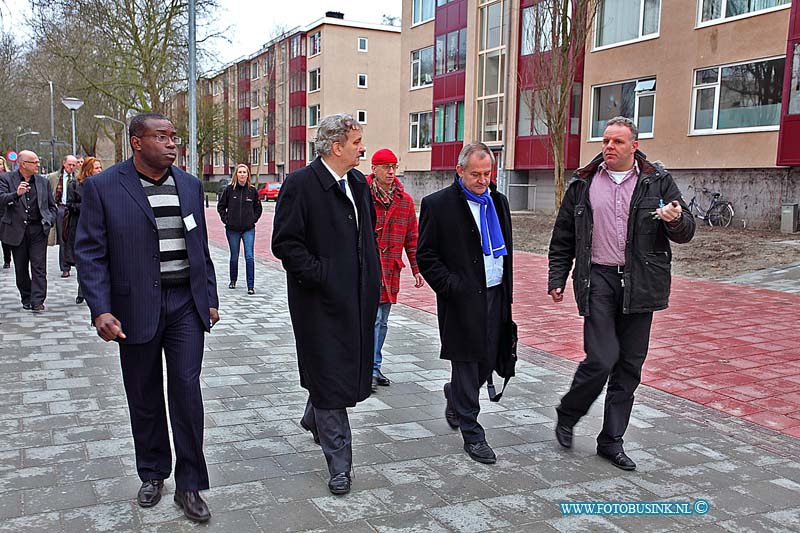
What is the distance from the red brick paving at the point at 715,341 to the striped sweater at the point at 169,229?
4.09 metres

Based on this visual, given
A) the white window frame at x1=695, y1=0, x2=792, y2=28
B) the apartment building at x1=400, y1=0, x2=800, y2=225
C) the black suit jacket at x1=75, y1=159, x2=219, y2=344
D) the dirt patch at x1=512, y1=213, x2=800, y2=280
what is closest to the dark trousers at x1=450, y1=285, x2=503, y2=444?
the black suit jacket at x1=75, y1=159, x2=219, y2=344

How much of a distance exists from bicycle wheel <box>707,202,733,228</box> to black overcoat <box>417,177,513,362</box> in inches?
718

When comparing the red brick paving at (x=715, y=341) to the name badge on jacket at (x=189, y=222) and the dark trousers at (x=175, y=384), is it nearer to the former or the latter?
the dark trousers at (x=175, y=384)

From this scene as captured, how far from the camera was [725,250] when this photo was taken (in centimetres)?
1545

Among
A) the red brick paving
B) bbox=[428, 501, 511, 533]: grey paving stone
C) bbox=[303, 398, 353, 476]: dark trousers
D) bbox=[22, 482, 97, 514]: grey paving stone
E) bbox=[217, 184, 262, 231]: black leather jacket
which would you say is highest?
bbox=[217, 184, 262, 231]: black leather jacket

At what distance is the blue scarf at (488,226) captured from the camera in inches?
174

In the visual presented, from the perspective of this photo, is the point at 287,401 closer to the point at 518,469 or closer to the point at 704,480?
the point at 518,469

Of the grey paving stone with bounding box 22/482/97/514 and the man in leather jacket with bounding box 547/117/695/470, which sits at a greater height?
the man in leather jacket with bounding box 547/117/695/470

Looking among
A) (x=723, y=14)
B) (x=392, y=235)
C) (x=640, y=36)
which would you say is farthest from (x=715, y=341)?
(x=640, y=36)

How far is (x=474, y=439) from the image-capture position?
4359 mm

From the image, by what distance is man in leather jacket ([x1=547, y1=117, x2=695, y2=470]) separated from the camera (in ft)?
13.6

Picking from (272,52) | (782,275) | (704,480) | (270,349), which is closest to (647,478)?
(704,480)

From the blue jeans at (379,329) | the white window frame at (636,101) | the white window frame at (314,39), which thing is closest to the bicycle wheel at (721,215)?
the white window frame at (636,101)

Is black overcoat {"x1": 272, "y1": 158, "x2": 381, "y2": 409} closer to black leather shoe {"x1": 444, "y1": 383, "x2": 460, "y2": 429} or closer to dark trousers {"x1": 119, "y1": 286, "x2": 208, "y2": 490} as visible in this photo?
dark trousers {"x1": 119, "y1": 286, "x2": 208, "y2": 490}
